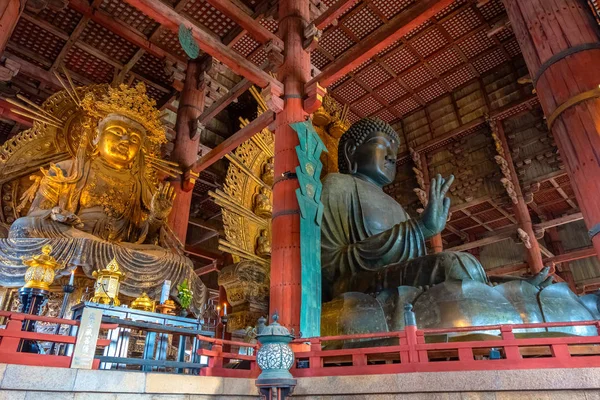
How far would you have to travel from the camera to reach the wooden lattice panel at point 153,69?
718cm

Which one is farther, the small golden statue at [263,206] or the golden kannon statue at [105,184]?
the small golden statue at [263,206]

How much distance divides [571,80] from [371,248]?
83.5 inches

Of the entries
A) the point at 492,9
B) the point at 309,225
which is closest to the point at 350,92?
A: the point at 492,9

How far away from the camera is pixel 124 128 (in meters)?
5.50

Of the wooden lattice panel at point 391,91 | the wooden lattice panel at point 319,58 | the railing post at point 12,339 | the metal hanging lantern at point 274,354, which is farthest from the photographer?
the wooden lattice panel at point 391,91

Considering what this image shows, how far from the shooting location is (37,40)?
21.4ft

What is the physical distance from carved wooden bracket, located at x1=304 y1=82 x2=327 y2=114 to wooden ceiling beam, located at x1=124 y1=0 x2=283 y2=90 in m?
0.31

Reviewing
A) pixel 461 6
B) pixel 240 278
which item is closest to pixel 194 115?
pixel 240 278

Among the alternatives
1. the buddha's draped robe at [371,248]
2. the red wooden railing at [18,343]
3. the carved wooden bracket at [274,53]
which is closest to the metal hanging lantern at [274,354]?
the red wooden railing at [18,343]

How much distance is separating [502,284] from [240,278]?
8.96ft

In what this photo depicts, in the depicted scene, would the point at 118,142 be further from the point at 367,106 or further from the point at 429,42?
the point at 429,42

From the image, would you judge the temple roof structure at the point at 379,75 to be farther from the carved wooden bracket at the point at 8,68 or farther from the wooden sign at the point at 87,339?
the wooden sign at the point at 87,339

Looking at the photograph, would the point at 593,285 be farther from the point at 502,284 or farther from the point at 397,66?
the point at 502,284

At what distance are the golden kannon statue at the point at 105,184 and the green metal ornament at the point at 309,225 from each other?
2011mm
